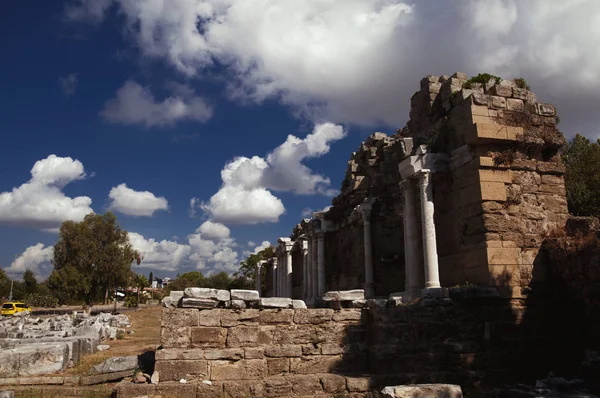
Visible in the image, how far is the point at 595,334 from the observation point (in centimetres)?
948

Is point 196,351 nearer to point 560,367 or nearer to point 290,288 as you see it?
point 560,367

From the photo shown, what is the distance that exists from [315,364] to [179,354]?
8.43 feet

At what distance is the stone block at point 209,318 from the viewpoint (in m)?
8.77

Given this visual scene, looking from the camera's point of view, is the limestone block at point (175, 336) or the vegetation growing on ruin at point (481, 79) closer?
the limestone block at point (175, 336)

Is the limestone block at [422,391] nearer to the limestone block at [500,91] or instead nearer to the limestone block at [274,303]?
the limestone block at [274,303]

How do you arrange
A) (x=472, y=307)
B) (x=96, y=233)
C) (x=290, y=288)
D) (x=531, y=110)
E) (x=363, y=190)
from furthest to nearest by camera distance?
(x=96, y=233), (x=290, y=288), (x=363, y=190), (x=531, y=110), (x=472, y=307)

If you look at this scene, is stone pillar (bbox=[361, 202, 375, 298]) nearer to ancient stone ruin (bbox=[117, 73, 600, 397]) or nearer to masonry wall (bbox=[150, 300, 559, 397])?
ancient stone ruin (bbox=[117, 73, 600, 397])

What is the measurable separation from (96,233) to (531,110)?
49.7 meters

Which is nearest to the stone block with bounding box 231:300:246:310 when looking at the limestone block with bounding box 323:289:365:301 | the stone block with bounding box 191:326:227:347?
the stone block with bounding box 191:326:227:347

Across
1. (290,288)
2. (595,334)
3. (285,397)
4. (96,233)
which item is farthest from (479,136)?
(96,233)

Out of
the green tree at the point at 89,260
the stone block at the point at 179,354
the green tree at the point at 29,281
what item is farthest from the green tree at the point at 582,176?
the green tree at the point at 29,281

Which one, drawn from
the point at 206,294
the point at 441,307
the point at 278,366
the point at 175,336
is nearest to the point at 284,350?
the point at 278,366

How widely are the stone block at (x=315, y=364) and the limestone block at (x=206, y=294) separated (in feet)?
5.84

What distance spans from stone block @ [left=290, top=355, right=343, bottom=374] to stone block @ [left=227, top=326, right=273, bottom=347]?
0.67 metres
